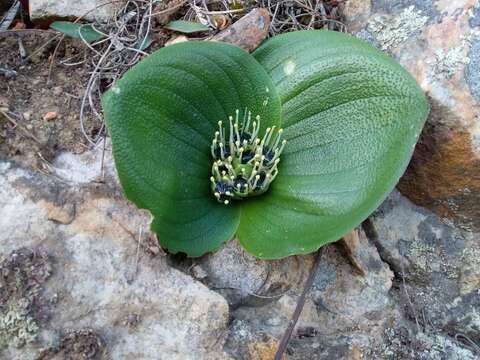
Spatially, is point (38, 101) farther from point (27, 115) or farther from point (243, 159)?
point (243, 159)

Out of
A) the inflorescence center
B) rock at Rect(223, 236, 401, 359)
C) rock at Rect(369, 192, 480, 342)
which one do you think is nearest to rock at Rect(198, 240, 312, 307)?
rock at Rect(223, 236, 401, 359)

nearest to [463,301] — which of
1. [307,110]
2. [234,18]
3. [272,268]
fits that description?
[272,268]

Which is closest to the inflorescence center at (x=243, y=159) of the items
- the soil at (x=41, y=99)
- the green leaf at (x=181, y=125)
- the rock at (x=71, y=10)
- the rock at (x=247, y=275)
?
the green leaf at (x=181, y=125)

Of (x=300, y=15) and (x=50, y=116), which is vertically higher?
(x=300, y=15)

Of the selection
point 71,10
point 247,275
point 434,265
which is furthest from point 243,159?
point 71,10

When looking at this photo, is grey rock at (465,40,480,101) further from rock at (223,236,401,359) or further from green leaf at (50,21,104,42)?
green leaf at (50,21,104,42)

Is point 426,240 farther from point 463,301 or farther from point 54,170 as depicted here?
point 54,170
